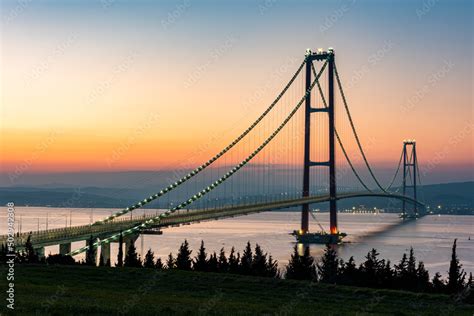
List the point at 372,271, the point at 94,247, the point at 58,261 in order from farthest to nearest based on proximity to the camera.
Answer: the point at 94,247, the point at 372,271, the point at 58,261

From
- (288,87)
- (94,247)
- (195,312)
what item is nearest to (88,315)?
(195,312)

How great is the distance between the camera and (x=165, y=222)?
53.4m

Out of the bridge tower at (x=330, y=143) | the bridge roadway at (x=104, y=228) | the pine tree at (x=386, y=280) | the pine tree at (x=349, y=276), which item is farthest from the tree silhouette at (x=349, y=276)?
the bridge tower at (x=330, y=143)

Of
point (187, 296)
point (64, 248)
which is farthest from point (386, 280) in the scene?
point (64, 248)

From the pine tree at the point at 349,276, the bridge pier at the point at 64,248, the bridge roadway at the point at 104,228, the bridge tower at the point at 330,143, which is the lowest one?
the pine tree at the point at 349,276

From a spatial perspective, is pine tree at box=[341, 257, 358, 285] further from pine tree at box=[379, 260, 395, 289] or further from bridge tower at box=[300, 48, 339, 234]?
bridge tower at box=[300, 48, 339, 234]

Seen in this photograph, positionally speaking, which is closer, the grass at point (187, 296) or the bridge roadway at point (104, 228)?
the grass at point (187, 296)

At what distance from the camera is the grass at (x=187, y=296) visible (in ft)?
53.1

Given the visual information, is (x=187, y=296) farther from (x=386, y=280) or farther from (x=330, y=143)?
(x=330, y=143)

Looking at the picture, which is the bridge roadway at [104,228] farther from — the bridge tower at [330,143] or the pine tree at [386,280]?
the pine tree at [386,280]

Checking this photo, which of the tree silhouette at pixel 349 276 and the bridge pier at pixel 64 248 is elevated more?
the bridge pier at pixel 64 248

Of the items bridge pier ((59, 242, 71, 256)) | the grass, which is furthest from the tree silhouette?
bridge pier ((59, 242, 71, 256))

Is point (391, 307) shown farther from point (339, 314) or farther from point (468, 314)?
point (339, 314)

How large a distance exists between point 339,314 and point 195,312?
162 inches
